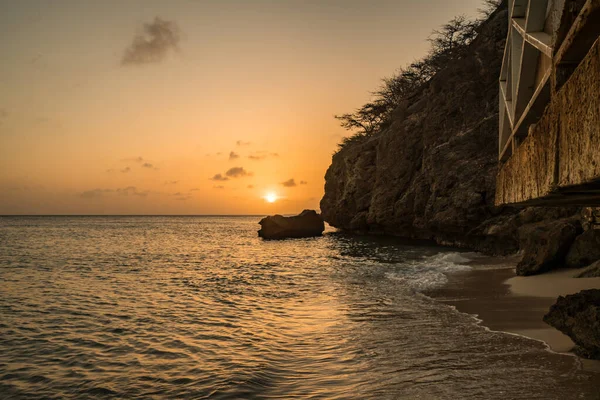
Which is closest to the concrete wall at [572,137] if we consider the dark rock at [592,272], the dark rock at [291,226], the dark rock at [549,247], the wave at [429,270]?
the dark rock at [592,272]

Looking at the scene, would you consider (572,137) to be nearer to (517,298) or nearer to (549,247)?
(517,298)

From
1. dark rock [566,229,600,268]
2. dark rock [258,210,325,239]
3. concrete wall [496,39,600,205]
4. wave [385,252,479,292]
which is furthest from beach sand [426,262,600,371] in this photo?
dark rock [258,210,325,239]

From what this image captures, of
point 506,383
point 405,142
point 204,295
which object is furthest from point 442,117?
point 506,383

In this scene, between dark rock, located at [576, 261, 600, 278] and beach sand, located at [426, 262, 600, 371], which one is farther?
dark rock, located at [576, 261, 600, 278]

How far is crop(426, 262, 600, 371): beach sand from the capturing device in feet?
23.1

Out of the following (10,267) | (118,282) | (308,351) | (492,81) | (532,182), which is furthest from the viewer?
(492,81)

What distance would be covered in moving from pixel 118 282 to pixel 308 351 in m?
11.4

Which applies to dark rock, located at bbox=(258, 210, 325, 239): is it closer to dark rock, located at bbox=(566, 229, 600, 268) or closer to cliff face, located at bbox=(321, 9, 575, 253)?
cliff face, located at bbox=(321, 9, 575, 253)

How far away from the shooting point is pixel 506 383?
504 cm

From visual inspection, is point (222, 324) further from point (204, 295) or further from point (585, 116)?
point (585, 116)

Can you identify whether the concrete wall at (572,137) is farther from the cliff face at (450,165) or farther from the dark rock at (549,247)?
the cliff face at (450,165)

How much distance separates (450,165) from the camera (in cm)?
2845

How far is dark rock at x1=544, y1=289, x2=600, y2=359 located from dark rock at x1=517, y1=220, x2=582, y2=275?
6912 mm

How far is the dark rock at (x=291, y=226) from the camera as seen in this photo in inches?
1866
